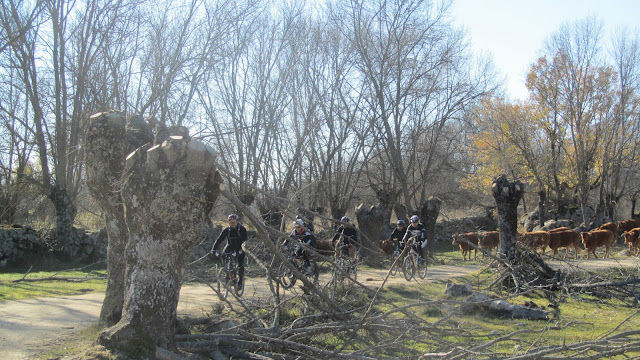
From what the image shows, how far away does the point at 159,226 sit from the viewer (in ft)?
17.0

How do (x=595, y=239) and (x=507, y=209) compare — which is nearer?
(x=507, y=209)

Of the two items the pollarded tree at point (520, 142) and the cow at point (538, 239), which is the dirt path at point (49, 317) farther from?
the pollarded tree at point (520, 142)

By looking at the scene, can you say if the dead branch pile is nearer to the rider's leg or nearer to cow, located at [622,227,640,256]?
the rider's leg

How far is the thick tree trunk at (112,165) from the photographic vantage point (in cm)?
657

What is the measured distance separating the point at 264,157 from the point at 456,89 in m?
9.48

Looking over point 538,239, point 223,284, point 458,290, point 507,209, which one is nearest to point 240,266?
point 223,284

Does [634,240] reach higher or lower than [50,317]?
higher

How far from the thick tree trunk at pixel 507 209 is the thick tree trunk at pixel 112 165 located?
958 cm

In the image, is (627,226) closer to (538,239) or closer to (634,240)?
(634,240)

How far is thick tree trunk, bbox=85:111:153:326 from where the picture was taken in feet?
21.6

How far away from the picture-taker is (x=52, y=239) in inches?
707

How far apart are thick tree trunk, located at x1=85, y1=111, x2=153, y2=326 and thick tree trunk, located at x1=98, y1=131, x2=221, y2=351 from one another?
4.64ft

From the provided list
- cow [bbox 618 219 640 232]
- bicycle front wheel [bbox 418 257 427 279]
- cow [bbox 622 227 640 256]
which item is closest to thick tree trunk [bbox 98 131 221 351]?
bicycle front wheel [bbox 418 257 427 279]

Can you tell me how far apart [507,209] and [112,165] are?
10.4 meters
